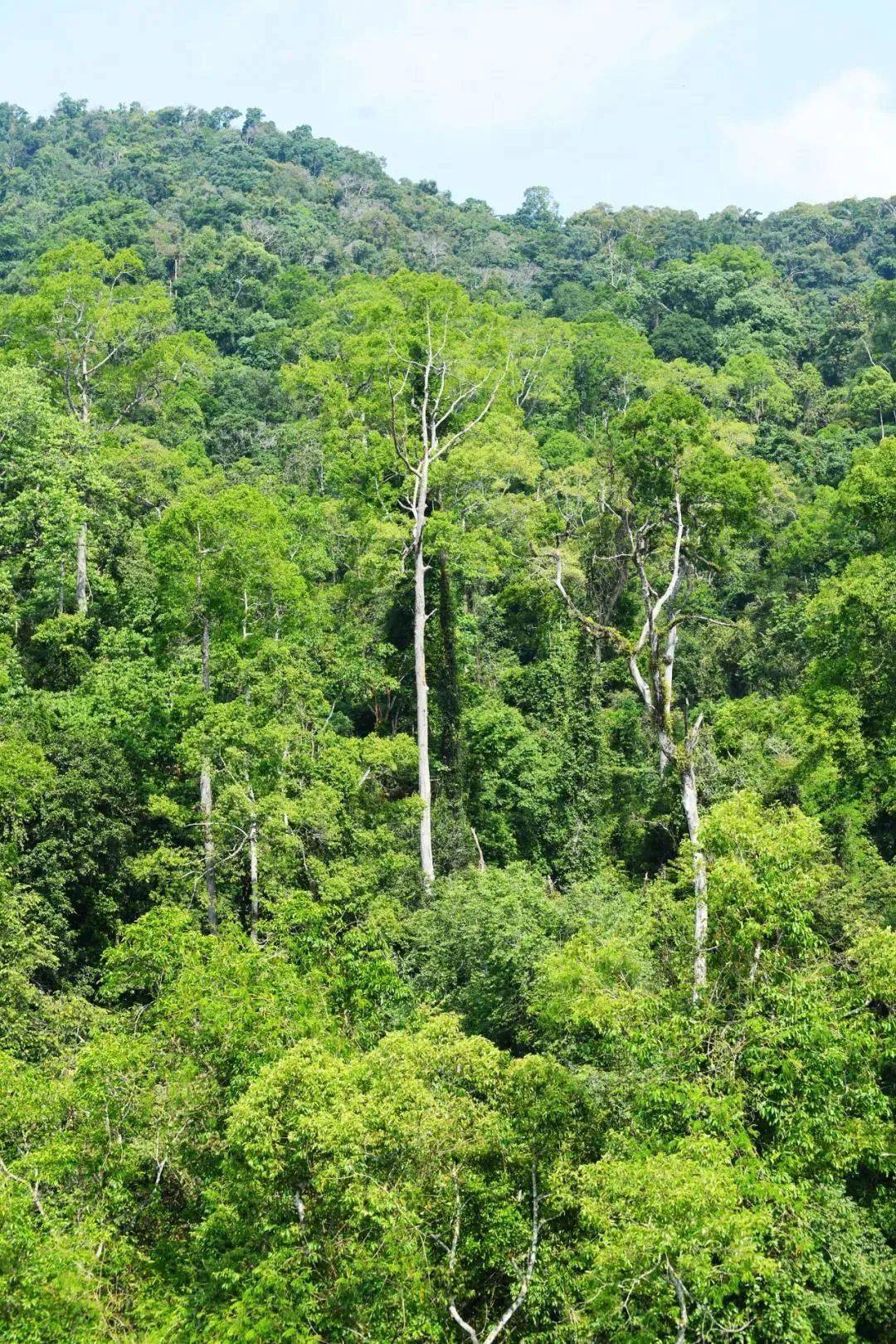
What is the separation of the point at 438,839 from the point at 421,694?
119 inches

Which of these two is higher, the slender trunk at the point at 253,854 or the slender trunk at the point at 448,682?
the slender trunk at the point at 448,682

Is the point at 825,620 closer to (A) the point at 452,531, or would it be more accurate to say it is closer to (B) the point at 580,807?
(B) the point at 580,807

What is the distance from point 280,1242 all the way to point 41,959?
28.9 ft

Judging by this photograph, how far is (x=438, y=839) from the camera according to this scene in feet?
81.4

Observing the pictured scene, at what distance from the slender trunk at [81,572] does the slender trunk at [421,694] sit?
27.2 feet

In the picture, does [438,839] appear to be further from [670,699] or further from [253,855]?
[670,699]

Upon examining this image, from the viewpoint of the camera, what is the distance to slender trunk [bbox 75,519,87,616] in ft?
94.7

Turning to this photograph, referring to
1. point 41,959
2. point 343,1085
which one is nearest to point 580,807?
point 41,959

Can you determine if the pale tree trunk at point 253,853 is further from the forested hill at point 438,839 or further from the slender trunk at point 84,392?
the slender trunk at point 84,392

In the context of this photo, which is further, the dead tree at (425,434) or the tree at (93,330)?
the tree at (93,330)

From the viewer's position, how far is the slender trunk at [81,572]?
2888 cm

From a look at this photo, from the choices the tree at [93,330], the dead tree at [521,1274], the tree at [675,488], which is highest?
the tree at [93,330]

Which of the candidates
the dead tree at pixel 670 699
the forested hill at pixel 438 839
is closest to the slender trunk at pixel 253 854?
the forested hill at pixel 438 839

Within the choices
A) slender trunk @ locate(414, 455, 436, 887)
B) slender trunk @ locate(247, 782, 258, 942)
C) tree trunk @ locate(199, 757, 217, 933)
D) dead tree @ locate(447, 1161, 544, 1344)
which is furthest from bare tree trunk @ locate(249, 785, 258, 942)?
dead tree @ locate(447, 1161, 544, 1344)
